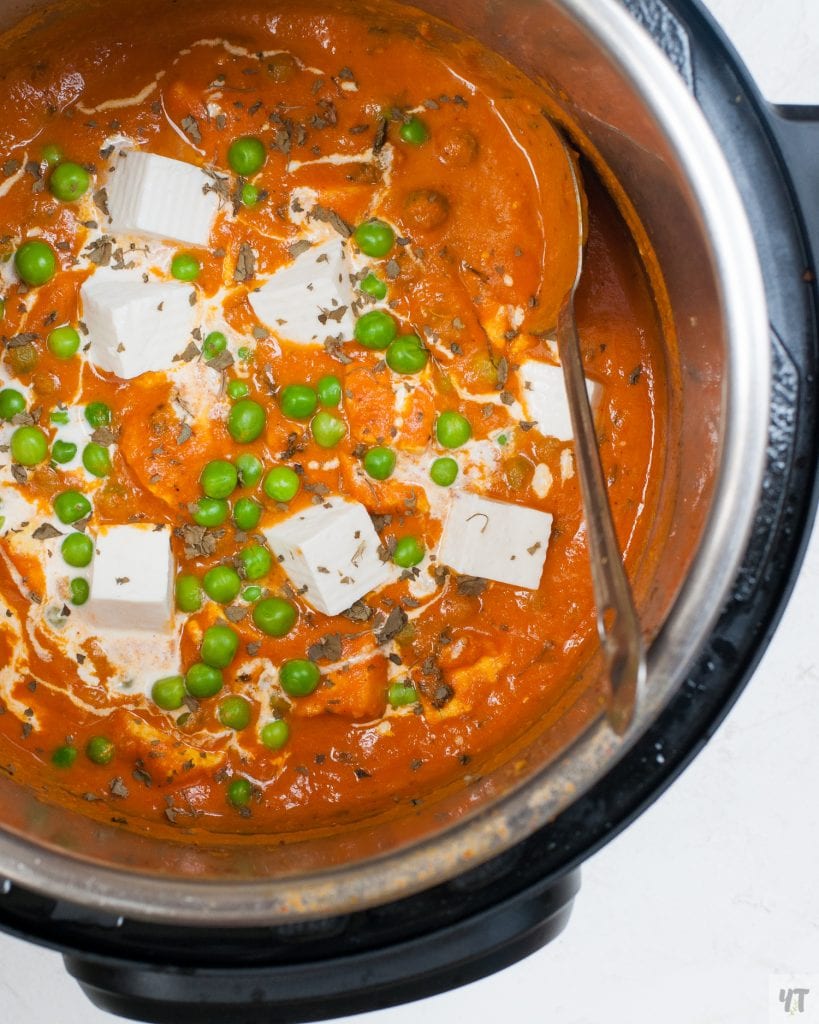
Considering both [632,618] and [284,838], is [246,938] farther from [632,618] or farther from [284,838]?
[632,618]

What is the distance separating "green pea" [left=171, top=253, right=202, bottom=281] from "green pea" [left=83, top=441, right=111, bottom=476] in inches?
17.4

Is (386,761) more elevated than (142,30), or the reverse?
(142,30)

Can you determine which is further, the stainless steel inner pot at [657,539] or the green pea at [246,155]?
the green pea at [246,155]

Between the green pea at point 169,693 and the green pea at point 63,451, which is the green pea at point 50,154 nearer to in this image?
the green pea at point 63,451

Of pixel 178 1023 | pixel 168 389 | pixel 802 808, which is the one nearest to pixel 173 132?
pixel 168 389

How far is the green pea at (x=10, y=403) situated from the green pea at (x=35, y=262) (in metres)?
0.26

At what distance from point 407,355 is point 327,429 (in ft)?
0.84

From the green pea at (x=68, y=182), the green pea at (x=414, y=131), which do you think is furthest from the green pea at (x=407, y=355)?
the green pea at (x=68, y=182)

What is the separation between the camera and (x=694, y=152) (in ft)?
5.74

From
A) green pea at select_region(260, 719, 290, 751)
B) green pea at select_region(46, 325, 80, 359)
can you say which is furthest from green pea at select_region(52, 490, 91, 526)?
green pea at select_region(260, 719, 290, 751)

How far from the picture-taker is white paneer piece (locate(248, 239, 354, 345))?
95.3 inches

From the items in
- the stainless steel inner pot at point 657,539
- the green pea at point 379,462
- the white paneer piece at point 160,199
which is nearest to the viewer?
the stainless steel inner pot at point 657,539

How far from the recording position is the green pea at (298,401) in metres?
2.47

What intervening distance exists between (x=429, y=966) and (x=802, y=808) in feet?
3.86
